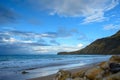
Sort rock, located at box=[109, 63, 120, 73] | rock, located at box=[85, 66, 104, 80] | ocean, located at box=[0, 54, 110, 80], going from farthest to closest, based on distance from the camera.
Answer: ocean, located at box=[0, 54, 110, 80] → rock, located at box=[85, 66, 104, 80] → rock, located at box=[109, 63, 120, 73]

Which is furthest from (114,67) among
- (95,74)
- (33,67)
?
(33,67)

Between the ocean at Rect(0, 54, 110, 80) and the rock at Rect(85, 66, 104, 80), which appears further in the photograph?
the ocean at Rect(0, 54, 110, 80)

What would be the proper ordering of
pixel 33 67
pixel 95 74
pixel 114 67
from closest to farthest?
pixel 114 67 → pixel 95 74 → pixel 33 67

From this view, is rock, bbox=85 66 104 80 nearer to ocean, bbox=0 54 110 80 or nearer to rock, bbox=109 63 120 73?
rock, bbox=109 63 120 73

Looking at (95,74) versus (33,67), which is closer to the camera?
(95,74)

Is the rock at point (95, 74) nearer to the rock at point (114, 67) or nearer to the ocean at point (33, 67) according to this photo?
the rock at point (114, 67)

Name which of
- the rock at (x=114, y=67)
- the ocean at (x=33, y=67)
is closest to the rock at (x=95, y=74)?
the rock at (x=114, y=67)

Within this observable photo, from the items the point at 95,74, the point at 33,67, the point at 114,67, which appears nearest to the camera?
the point at 114,67

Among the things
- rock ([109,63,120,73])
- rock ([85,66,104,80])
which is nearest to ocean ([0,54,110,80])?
rock ([85,66,104,80])

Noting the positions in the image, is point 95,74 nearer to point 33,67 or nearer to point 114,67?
point 114,67

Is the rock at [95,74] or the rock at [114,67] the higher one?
the rock at [114,67]

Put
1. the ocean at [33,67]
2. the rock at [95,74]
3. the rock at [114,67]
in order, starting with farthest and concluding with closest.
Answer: the ocean at [33,67]
the rock at [95,74]
the rock at [114,67]

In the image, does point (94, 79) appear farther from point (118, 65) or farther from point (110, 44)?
point (110, 44)

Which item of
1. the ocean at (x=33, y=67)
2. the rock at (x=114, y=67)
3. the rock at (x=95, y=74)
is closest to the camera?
the rock at (x=114, y=67)
